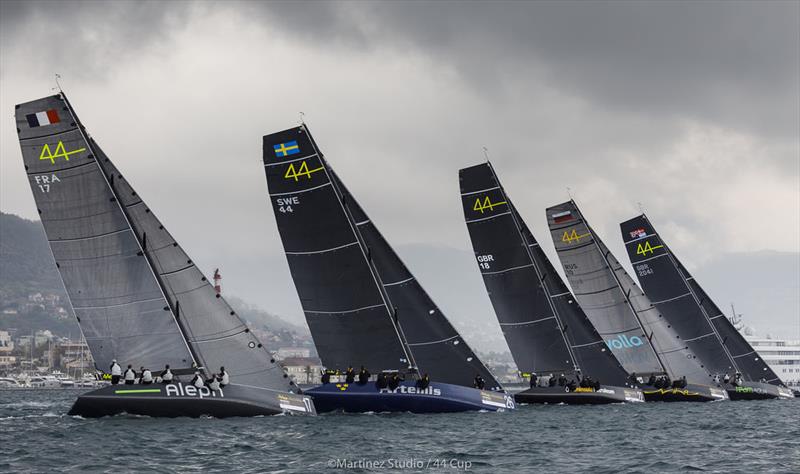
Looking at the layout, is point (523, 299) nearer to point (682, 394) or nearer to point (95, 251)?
point (682, 394)

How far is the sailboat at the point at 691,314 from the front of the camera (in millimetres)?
65188

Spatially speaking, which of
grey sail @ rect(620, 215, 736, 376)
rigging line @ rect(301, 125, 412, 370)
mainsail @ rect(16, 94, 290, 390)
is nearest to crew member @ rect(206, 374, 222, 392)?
mainsail @ rect(16, 94, 290, 390)

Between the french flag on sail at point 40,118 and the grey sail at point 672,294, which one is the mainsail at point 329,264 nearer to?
the french flag on sail at point 40,118

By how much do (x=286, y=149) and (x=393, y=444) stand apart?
1567 cm

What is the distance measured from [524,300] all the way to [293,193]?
15.3 m

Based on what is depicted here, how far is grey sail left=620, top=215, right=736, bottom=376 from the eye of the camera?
2569 inches

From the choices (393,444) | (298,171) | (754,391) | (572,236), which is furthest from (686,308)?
(393,444)

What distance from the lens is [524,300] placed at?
5034 centimetres

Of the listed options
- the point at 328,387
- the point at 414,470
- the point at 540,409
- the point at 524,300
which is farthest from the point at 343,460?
the point at 524,300

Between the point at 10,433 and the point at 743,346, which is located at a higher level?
the point at 743,346

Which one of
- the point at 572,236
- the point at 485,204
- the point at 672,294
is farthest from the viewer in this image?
the point at 672,294

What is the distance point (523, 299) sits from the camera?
165 ft

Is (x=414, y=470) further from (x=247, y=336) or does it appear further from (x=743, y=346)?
(x=743, y=346)

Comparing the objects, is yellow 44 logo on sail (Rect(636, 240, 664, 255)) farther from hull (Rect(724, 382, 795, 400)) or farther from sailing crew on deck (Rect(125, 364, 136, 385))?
sailing crew on deck (Rect(125, 364, 136, 385))
